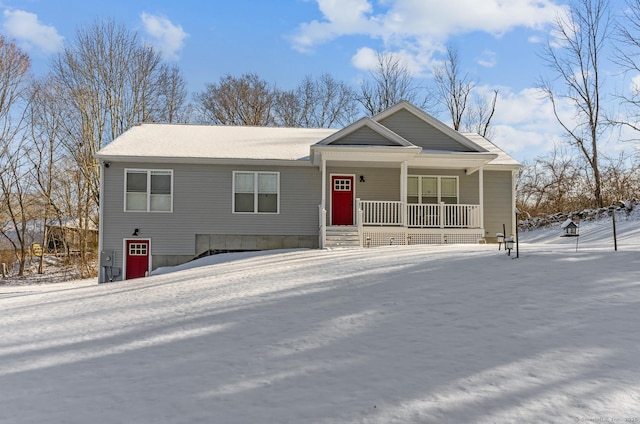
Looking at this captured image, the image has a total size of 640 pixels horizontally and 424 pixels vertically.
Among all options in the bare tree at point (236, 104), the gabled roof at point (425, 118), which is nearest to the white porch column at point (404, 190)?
the gabled roof at point (425, 118)

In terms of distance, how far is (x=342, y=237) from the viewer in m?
14.8

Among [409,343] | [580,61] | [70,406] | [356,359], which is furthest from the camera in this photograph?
[580,61]

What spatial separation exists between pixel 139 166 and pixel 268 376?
13.4 metres

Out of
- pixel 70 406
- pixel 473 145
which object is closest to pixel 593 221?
pixel 473 145

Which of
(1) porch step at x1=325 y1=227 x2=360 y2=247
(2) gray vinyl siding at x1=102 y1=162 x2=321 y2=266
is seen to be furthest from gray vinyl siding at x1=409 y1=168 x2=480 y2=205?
(2) gray vinyl siding at x1=102 y1=162 x2=321 y2=266

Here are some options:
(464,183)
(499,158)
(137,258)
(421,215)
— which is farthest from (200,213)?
(499,158)

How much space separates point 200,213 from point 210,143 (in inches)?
117

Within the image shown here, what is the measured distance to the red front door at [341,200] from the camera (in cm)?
1664

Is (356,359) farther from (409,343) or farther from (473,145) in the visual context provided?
(473,145)

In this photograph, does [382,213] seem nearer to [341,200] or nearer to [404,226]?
[404,226]

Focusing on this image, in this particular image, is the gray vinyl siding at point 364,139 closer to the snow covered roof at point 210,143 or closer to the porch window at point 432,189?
the snow covered roof at point 210,143

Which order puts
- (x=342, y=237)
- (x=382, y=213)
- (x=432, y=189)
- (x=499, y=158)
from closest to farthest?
1. (x=342, y=237)
2. (x=382, y=213)
3. (x=432, y=189)
4. (x=499, y=158)

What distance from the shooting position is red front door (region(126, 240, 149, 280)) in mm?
15844

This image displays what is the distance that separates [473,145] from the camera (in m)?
16.4
